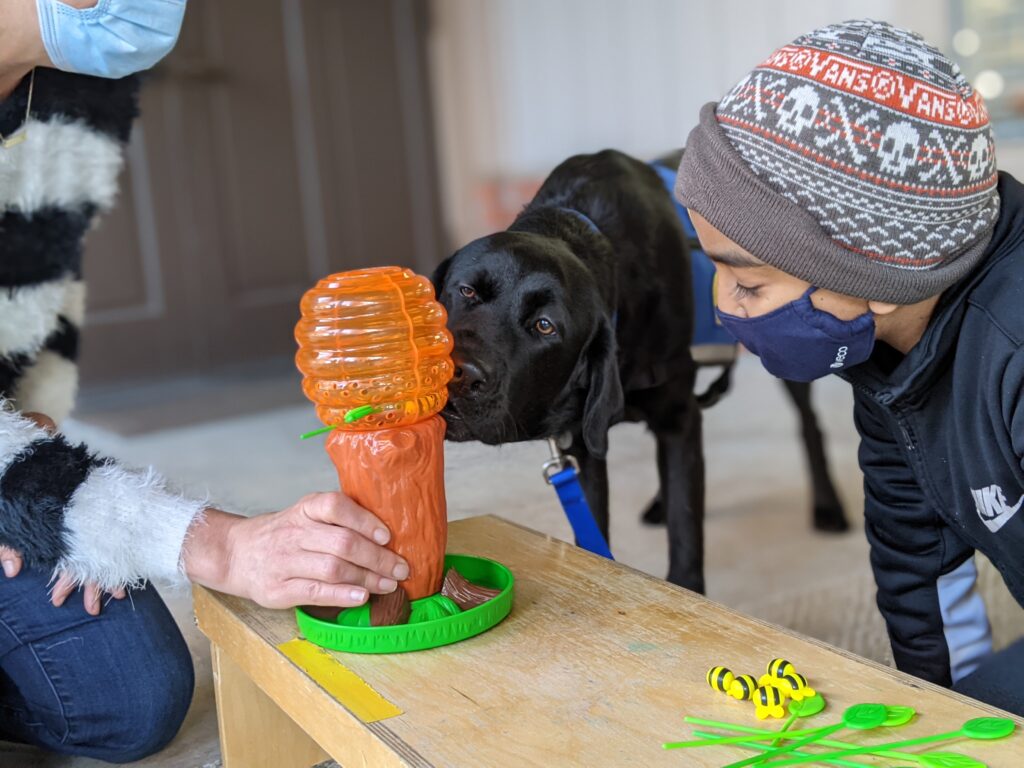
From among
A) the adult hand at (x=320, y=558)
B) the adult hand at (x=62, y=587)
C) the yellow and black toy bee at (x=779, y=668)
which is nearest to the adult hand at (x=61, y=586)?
the adult hand at (x=62, y=587)

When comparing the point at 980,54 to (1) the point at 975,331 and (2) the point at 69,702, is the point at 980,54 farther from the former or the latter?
(2) the point at 69,702

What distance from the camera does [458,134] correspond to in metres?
5.30

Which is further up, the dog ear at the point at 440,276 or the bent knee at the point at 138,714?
the dog ear at the point at 440,276

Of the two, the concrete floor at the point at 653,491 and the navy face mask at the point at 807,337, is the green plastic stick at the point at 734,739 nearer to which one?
the navy face mask at the point at 807,337

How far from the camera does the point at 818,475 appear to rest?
8.13 ft

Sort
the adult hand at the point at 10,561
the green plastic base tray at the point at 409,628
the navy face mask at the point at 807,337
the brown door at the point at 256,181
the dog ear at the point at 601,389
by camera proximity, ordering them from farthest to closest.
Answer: the brown door at the point at 256,181 → the dog ear at the point at 601,389 → the adult hand at the point at 10,561 → the navy face mask at the point at 807,337 → the green plastic base tray at the point at 409,628

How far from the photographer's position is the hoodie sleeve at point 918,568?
125cm

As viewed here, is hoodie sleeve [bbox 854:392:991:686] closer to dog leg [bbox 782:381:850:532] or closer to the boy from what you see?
the boy

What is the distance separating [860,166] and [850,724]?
0.48 m

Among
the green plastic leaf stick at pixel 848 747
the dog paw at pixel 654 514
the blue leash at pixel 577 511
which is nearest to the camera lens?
the green plastic leaf stick at pixel 848 747

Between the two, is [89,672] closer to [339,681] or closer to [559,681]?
[339,681]

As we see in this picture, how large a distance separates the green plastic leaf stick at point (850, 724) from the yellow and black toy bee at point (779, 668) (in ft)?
0.20

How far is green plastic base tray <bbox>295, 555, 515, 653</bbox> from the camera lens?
0.94m

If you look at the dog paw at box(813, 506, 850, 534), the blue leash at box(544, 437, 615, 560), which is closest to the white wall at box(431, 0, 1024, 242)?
the dog paw at box(813, 506, 850, 534)
